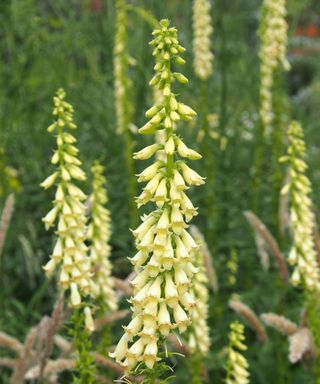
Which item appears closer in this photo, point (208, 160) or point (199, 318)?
point (199, 318)

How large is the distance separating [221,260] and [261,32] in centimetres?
227

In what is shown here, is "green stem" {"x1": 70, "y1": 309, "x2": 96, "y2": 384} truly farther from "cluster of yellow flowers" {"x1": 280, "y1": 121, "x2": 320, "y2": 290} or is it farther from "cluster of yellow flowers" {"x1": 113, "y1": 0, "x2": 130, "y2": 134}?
"cluster of yellow flowers" {"x1": 113, "y1": 0, "x2": 130, "y2": 134}

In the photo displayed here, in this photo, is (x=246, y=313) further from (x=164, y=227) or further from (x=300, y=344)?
(x=164, y=227)

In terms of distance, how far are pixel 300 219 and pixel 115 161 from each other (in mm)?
3141

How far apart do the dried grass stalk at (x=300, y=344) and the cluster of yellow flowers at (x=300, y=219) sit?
15.3 inches

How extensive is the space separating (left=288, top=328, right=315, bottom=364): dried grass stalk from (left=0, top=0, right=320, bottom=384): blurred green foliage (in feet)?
2.96

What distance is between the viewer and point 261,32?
238 inches

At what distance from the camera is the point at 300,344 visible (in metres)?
4.10

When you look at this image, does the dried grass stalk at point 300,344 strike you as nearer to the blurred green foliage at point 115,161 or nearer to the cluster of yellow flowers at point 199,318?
the cluster of yellow flowers at point 199,318

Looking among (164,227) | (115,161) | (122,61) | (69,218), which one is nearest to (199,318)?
(69,218)

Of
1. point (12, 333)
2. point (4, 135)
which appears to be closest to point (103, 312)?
point (12, 333)

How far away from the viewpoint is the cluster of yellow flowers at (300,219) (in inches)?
177

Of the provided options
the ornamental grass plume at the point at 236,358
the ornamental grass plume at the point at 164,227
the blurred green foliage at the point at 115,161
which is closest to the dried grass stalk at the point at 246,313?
the ornamental grass plume at the point at 236,358

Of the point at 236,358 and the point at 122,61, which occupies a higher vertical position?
the point at 122,61
